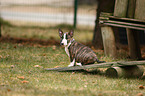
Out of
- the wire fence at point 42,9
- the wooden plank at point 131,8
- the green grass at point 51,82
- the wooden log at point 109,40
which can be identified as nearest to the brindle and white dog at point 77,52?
the green grass at point 51,82

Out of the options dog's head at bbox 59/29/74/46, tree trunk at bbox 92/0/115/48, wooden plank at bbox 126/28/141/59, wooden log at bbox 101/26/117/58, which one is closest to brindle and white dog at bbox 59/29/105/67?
dog's head at bbox 59/29/74/46

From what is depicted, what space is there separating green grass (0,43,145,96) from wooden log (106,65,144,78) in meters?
0.13

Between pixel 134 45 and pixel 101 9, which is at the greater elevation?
pixel 101 9

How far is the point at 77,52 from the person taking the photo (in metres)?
5.89

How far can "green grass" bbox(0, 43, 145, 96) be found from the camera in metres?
4.35

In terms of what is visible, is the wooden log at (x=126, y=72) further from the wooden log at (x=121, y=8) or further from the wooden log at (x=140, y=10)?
the wooden log at (x=121, y=8)

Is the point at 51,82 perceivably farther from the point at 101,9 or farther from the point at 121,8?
the point at 101,9

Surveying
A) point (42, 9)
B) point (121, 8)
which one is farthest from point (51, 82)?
point (42, 9)

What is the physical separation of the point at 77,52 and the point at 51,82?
1.12 m

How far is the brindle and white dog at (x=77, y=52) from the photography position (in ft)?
18.9

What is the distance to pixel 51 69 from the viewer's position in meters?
5.95

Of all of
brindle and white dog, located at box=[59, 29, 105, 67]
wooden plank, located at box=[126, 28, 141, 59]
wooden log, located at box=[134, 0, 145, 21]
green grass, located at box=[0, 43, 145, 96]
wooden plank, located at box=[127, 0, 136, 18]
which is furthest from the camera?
wooden plank, located at box=[126, 28, 141, 59]

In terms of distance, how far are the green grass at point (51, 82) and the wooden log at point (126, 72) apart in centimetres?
13

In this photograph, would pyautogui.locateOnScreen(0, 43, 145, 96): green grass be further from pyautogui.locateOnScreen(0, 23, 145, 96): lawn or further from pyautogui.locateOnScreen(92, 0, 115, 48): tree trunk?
pyautogui.locateOnScreen(92, 0, 115, 48): tree trunk
